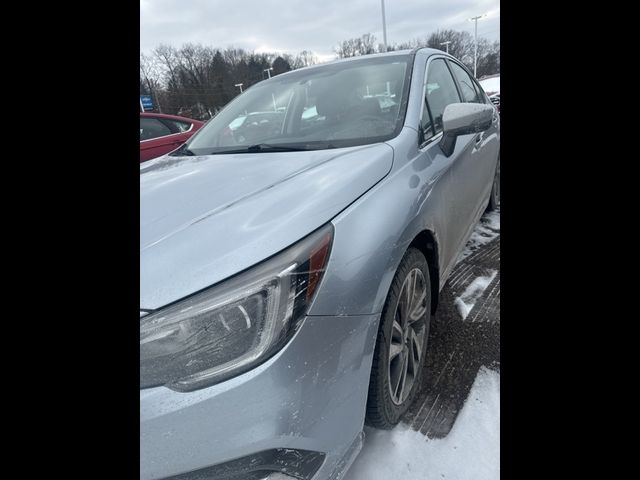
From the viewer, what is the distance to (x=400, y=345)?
4.86 feet

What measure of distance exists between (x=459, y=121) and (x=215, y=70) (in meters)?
51.4

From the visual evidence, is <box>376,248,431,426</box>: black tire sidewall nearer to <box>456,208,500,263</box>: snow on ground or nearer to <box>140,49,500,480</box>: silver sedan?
<box>140,49,500,480</box>: silver sedan

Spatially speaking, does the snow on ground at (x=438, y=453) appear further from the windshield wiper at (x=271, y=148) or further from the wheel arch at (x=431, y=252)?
the windshield wiper at (x=271, y=148)

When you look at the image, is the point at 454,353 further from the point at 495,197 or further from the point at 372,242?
the point at 495,197

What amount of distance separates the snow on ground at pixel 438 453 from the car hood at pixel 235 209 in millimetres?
1010

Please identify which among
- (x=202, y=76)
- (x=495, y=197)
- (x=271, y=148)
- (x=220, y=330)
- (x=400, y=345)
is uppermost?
(x=202, y=76)

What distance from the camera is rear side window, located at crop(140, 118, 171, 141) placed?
16.8 feet

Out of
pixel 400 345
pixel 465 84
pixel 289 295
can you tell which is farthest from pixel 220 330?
pixel 465 84
